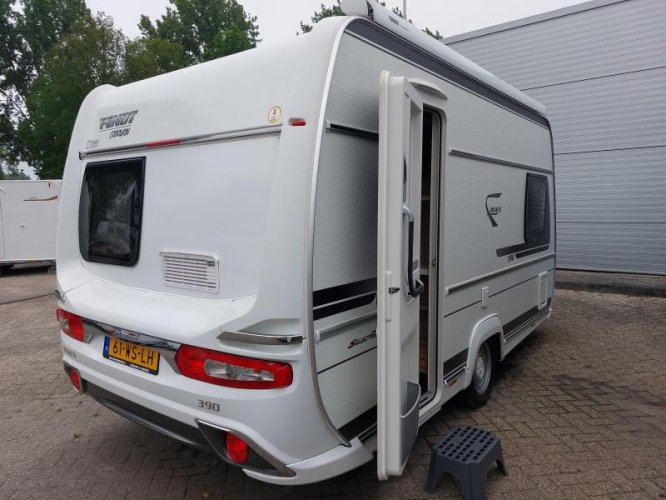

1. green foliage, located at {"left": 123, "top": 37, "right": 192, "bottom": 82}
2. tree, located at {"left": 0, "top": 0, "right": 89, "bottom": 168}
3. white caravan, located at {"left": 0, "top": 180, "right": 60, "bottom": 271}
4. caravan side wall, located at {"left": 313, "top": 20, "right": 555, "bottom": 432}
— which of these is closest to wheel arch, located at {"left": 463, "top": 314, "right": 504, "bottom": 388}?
caravan side wall, located at {"left": 313, "top": 20, "right": 555, "bottom": 432}

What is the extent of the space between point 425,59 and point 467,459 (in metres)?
2.34

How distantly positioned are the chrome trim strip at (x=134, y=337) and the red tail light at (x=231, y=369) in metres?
0.05

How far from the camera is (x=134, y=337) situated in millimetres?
2576

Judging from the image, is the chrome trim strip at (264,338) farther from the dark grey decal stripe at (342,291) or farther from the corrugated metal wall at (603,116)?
the corrugated metal wall at (603,116)

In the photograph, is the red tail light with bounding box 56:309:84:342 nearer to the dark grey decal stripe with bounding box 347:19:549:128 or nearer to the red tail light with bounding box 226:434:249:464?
the red tail light with bounding box 226:434:249:464

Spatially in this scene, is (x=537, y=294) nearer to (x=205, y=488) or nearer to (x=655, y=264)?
(x=205, y=488)

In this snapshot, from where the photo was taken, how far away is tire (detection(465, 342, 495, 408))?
154 inches

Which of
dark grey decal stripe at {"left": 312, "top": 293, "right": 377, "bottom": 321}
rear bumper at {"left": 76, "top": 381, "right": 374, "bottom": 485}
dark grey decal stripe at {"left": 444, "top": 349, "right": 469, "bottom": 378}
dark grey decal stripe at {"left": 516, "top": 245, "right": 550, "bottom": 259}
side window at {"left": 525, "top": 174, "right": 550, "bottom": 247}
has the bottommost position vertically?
rear bumper at {"left": 76, "top": 381, "right": 374, "bottom": 485}

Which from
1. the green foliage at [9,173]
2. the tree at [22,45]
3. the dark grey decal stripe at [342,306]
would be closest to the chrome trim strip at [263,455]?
the dark grey decal stripe at [342,306]

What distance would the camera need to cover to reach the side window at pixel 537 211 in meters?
4.70

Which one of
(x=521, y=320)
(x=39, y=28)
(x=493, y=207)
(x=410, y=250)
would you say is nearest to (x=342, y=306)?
(x=410, y=250)

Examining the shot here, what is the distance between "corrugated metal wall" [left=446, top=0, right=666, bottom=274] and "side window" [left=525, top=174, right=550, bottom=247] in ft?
17.6

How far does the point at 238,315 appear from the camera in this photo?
7.18 feet

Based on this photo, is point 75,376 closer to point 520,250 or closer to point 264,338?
point 264,338
